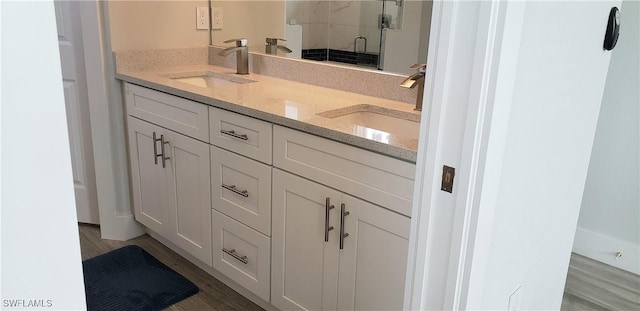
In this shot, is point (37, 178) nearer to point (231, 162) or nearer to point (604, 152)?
point (231, 162)

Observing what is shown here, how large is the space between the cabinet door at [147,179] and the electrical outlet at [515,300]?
5.11ft

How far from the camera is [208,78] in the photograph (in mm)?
2613

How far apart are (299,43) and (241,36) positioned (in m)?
0.50

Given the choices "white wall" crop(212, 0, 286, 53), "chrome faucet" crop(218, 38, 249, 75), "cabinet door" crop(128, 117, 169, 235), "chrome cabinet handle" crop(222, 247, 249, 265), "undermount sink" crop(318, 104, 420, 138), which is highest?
"white wall" crop(212, 0, 286, 53)

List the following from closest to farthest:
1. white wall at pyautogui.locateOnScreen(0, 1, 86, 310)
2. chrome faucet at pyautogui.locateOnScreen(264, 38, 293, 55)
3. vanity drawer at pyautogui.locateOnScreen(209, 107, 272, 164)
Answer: white wall at pyautogui.locateOnScreen(0, 1, 86, 310)
vanity drawer at pyautogui.locateOnScreen(209, 107, 272, 164)
chrome faucet at pyautogui.locateOnScreen(264, 38, 293, 55)

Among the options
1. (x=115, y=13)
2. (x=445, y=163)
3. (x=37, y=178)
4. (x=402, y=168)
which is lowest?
(x=402, y=168)

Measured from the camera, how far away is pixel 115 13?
235 cm

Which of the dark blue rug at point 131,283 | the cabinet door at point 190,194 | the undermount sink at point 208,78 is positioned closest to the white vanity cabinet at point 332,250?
the cabinet door at point 190,194

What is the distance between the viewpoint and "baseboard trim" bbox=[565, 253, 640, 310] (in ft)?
7.27

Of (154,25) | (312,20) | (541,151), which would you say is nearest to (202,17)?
(154,25)

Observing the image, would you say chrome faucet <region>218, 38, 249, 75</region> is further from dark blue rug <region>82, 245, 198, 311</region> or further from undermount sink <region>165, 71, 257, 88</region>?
dark blue rug <region>82, 245, 198, 311</region>

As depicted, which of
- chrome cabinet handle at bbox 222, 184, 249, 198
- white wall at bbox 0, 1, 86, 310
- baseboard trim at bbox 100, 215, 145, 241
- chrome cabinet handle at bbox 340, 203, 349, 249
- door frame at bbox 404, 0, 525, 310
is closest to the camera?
white wall at bbox 0, 1, 86, 310

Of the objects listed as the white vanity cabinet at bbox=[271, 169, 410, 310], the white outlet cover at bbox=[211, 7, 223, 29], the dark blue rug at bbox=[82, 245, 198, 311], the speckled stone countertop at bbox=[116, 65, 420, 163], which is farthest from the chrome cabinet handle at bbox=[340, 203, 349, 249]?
the white outlet cover at bbox=[211, 7, 223, 29]

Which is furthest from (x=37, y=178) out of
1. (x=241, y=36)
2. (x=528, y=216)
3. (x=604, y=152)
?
(x=604, y=152)
